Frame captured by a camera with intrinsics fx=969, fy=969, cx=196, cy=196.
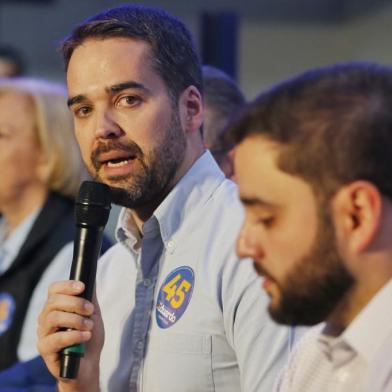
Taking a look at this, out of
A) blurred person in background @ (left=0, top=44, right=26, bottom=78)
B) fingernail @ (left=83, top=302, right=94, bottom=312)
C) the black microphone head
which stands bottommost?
fingernail @ (left=83, top=302, right=94, bottom=312)

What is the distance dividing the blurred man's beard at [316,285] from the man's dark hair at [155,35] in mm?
785

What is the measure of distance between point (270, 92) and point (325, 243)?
9.3 inches

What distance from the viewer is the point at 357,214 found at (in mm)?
1250

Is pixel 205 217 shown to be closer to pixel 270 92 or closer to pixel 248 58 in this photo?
pixel 270 92

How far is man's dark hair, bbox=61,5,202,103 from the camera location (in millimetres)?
Result: 2004

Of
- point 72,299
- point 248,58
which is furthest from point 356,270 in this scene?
point 248,58

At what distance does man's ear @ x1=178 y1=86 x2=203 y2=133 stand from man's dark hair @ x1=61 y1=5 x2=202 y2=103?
14mm

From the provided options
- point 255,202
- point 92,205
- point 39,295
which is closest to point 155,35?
point 92,205

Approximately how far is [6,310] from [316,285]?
167 cm

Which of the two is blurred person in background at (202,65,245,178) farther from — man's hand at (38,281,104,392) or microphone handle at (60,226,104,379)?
man's hand at (38,281,104,392)

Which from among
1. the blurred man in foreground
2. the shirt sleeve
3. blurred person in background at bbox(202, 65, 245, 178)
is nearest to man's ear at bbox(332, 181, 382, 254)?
the blurred man in foreground

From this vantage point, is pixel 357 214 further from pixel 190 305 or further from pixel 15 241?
pixel 15 241

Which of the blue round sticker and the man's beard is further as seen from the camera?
the man's beard

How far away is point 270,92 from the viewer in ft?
4.46
